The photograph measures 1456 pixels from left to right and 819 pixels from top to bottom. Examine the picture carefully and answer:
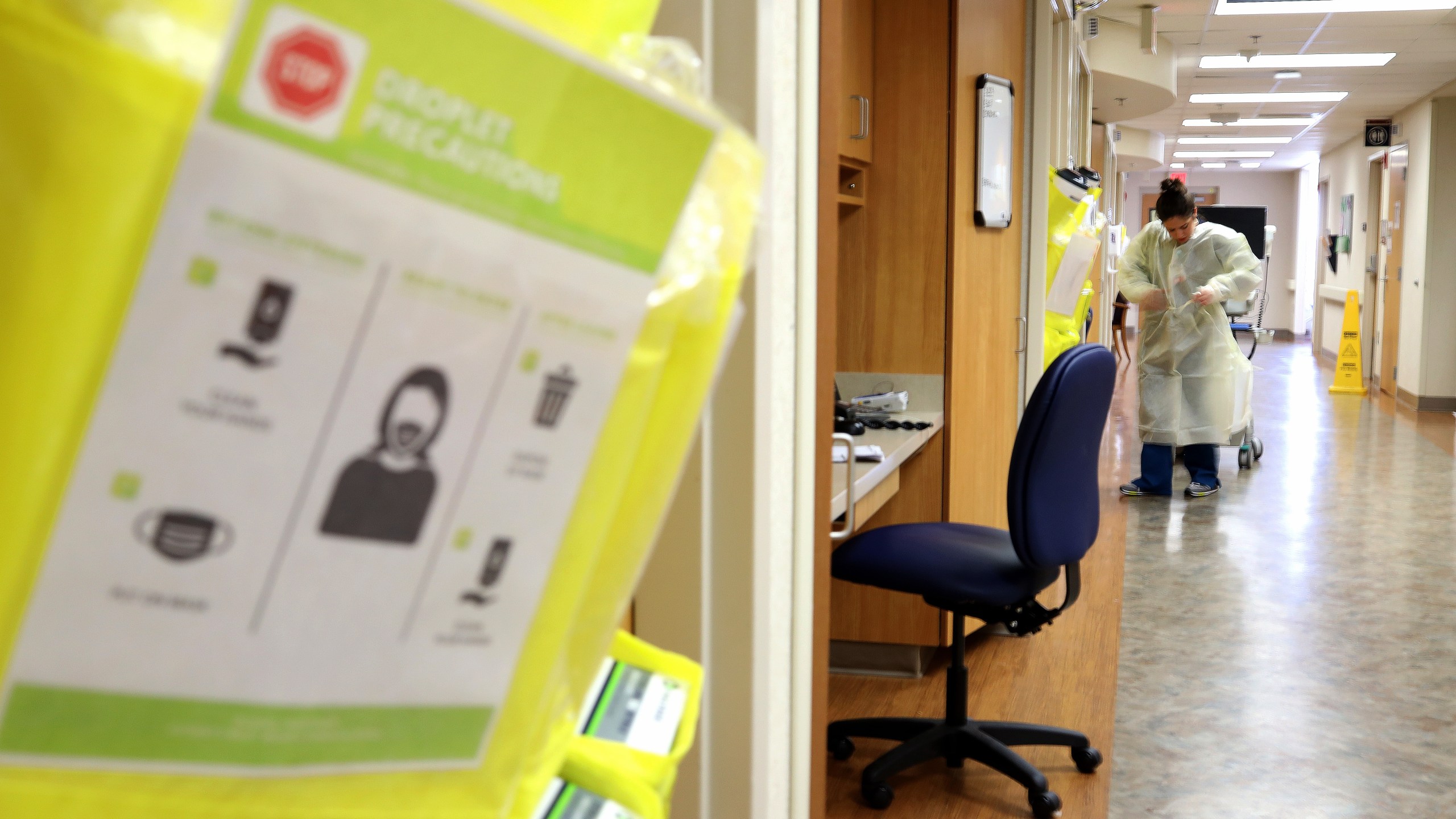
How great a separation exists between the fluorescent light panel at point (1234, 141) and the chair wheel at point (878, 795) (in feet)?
43.2

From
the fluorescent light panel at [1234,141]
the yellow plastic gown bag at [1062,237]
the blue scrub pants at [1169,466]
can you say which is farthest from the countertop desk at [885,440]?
the fluorescent light panel at [1234,141]

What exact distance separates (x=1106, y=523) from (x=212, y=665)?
5.58 m

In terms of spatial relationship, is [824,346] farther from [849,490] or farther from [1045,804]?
[1045,804]

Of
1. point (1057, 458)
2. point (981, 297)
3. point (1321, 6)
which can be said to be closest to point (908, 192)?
point (981, 297)

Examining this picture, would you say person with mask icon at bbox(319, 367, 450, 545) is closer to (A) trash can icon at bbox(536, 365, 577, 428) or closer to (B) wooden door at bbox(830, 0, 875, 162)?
(A) trash can icon at bbox(536, 365, 577, 428)

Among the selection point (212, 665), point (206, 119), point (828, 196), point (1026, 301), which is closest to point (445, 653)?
point (212, 665)

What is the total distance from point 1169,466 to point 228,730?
6.31m

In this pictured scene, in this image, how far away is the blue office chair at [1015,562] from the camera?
94.7 inches

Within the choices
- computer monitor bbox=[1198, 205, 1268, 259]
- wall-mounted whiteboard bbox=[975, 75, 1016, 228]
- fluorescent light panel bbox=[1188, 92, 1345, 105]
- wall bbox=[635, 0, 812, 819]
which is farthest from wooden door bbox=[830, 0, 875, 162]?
fluorescent light panel bbox=[1188, 92, 1345, 105]

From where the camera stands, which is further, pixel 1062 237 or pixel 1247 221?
pixel 1247 221

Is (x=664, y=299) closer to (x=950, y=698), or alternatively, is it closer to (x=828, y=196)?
(x=828, y=196)

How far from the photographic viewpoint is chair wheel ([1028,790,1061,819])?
2527 mm

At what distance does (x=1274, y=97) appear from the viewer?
10.6 m

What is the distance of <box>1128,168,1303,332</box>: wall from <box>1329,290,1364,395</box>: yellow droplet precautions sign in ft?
29.4
